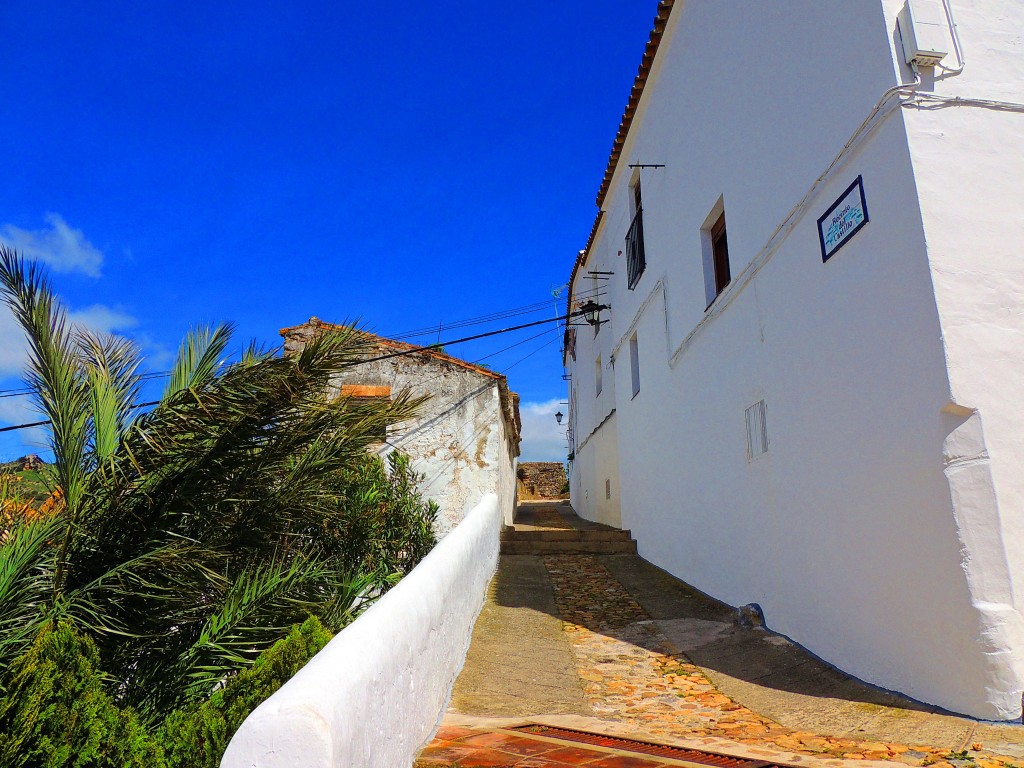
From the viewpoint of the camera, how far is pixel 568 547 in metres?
9.93

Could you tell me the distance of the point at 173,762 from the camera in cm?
305

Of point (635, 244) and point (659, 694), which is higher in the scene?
point (635, 244)

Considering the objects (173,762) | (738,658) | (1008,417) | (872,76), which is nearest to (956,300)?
(1008,417)

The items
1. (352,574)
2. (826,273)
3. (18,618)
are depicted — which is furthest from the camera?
(352,574)

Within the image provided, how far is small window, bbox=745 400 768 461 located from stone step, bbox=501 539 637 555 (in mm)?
4488

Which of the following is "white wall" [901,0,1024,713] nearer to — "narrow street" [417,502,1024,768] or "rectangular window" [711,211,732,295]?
"narrow street" [417,502,1024,768]

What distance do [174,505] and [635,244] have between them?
7.59m

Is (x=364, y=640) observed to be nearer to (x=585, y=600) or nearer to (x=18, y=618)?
(x=18, y=618)

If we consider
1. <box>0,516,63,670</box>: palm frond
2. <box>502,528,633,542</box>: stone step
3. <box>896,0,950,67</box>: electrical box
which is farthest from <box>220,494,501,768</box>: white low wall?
<box>502,528,633,542</box>: stone step

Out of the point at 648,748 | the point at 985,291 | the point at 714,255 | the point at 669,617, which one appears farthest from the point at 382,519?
the point at 985,291

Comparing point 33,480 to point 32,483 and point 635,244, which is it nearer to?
point 32,483

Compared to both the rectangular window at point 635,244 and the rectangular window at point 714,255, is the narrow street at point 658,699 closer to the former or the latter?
the rectangular window at point 714,255

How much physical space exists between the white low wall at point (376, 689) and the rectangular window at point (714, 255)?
3747 millimetres

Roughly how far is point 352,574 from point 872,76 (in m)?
5.15
